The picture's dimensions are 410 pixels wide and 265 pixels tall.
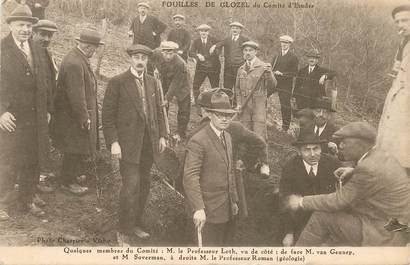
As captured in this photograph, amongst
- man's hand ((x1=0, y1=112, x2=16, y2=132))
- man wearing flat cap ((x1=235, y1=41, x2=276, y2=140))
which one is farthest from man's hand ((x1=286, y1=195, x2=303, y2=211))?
man's hand ((x1=0, y1=112, x2=16, y2=132))

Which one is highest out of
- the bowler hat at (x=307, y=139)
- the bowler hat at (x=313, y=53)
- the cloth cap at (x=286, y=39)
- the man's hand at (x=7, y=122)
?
the cloth cap at (x=286, y=39)

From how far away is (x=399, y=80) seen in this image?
7.76 metres

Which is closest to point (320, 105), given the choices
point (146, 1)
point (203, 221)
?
point (203, 221)

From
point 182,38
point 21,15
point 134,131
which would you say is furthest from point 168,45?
point 21,15

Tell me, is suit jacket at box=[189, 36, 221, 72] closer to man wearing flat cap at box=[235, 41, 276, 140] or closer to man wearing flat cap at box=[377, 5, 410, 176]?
man wearing flat cap at box=[235, 41, 276, 140]

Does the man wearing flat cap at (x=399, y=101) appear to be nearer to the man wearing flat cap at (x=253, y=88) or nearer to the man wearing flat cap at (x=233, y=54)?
the man wearing flat cap at (x=253, y=88)

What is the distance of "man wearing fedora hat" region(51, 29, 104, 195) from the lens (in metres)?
7.41

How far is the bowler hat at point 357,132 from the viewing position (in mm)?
7602

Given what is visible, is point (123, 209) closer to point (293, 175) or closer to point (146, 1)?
point (293, 175)

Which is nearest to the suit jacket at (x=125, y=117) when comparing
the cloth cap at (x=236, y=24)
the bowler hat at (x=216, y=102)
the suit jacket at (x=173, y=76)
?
the suit jacket at (x=173, y=76)

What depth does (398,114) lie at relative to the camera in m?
7.77

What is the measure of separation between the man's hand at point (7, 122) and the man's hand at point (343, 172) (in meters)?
3.98

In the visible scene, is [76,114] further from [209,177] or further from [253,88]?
[253,88]

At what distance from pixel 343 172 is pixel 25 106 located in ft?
13.0
